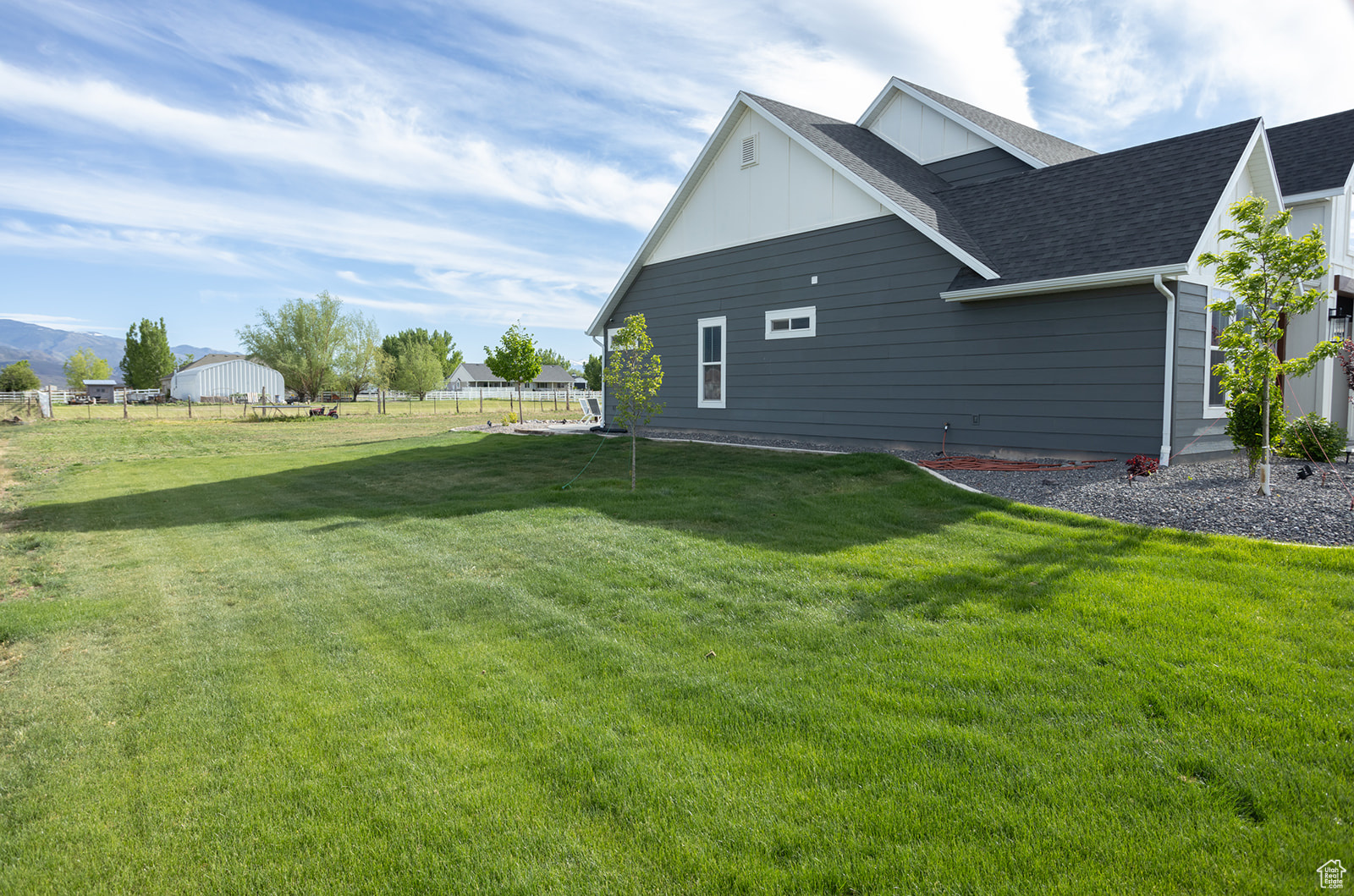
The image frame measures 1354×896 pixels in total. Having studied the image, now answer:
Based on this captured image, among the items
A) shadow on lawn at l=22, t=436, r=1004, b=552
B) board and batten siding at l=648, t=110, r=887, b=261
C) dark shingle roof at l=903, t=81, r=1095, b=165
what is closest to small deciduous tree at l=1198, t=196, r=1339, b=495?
shadow on lawn at l=22, t=436, r=1004, b=552

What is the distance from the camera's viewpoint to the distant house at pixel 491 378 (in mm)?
91188

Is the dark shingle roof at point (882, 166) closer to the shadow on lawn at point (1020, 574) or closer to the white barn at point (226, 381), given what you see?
the shadow on lawn at point (1020, 574)

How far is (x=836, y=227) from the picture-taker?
1180cm

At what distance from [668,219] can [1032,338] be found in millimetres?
8041

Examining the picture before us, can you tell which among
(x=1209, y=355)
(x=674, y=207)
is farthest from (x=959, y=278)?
(x=674, y=207)

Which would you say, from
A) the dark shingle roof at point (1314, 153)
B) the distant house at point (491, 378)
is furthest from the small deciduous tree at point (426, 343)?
the dark shingle roof at point (1314, 153)

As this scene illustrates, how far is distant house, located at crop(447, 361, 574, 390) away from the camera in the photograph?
91.2 meters

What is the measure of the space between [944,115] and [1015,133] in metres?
1.57

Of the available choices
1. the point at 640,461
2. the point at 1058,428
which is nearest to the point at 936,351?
the point at 1058,428

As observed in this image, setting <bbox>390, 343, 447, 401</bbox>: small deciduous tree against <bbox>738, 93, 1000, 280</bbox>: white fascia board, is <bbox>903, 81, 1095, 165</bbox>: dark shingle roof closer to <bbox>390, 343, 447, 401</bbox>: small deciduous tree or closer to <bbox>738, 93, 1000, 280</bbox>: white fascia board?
<bbox>738, 93, 1000, 280</bbox>: white fascia board

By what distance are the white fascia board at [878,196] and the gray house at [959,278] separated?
0.04 m

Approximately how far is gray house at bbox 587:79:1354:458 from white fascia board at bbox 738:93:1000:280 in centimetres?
4

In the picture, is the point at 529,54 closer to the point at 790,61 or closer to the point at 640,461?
the point at 790,61

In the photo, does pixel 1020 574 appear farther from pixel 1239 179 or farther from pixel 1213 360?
pixel 1239 179
